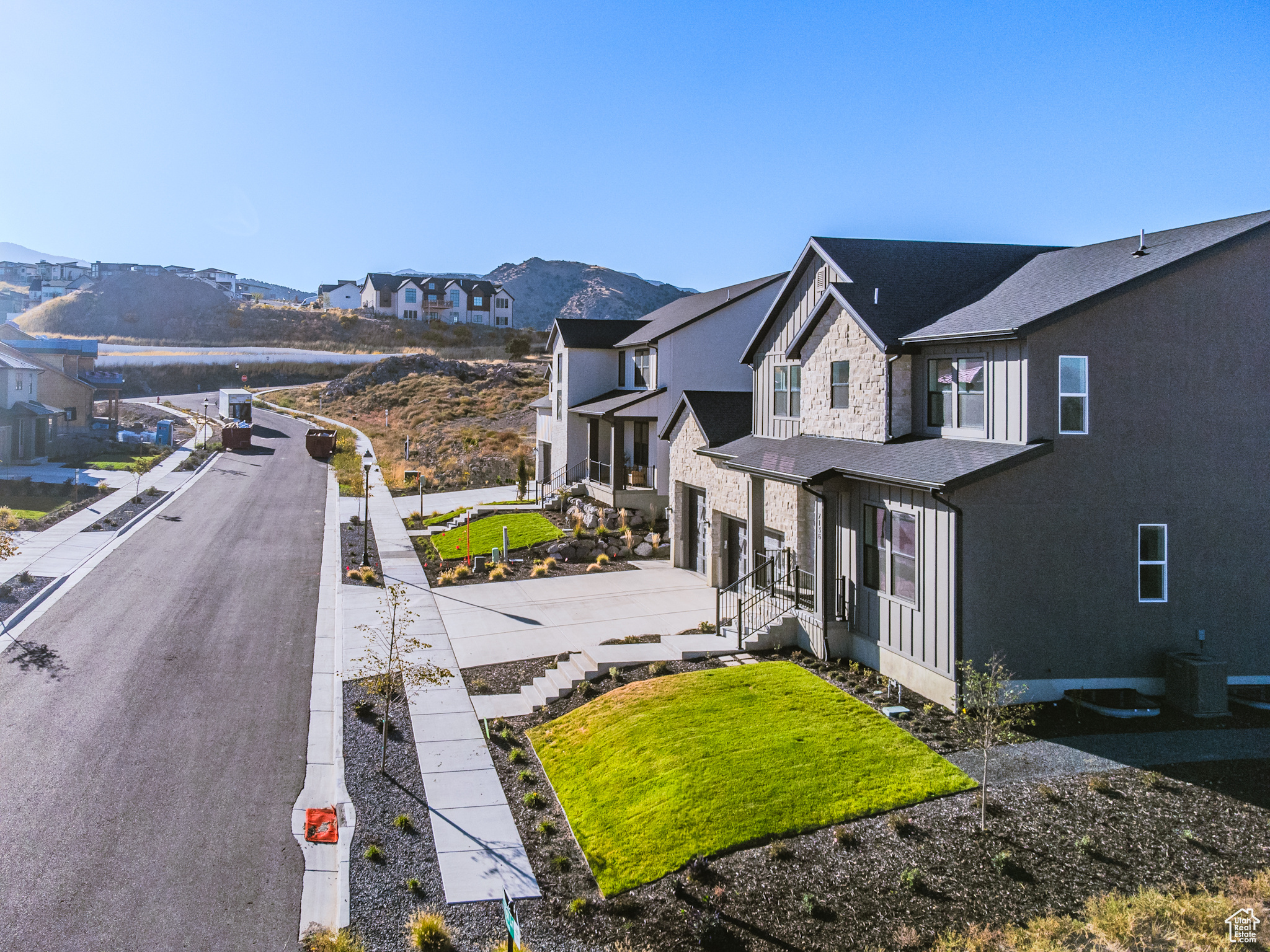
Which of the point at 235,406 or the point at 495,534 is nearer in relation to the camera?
the point at 495,534

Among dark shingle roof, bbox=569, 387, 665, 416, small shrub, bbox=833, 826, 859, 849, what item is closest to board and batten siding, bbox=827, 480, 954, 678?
small shrub, bbox=833, 826, 859, 849

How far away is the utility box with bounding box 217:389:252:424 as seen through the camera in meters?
58.2

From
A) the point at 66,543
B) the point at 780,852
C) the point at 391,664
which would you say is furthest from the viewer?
the point at 66,543

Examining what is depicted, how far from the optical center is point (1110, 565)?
45.6 ft

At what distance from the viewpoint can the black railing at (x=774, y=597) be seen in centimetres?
1797

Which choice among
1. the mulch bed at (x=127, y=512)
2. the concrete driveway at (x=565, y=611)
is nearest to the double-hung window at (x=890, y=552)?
the concrete driveway at (x=565, y=611)

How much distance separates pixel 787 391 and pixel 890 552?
737 centimetres

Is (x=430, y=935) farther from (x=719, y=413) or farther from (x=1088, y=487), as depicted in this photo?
(x=719, y=413)

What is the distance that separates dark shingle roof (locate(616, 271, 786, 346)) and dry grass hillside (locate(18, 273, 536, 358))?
2463 inches

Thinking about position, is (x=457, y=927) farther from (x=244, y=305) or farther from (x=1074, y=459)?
(x=244, y=305)

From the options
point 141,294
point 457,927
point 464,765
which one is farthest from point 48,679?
point 141,294

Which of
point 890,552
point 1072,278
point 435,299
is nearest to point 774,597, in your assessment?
point 890,552

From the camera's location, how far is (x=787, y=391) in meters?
21.6

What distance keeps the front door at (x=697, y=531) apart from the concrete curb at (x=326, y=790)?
35.4ft
